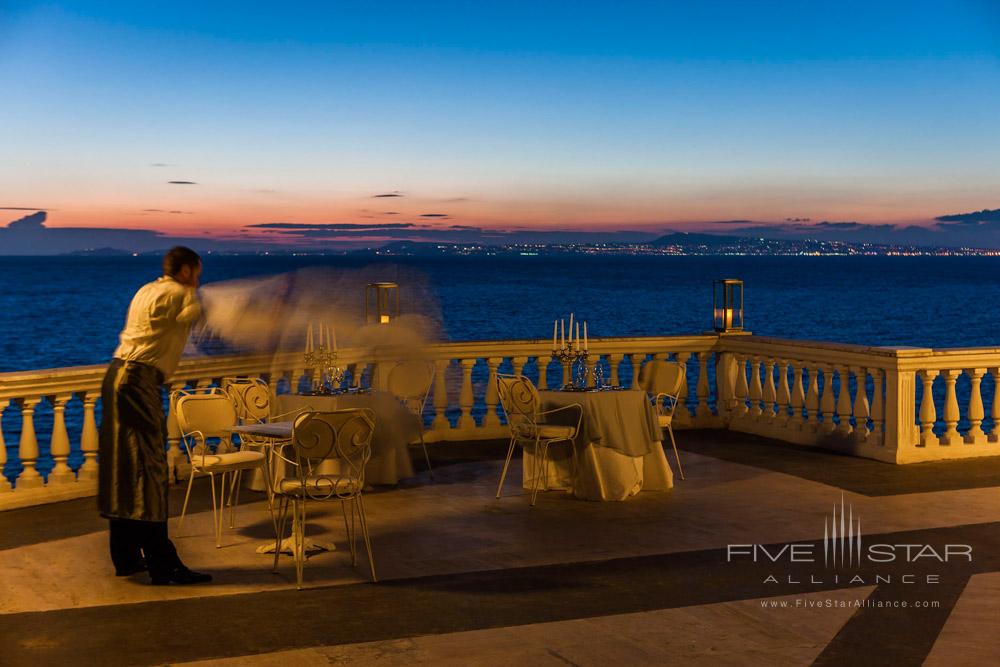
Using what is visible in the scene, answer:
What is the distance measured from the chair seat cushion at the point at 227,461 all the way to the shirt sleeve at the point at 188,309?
1413 mm

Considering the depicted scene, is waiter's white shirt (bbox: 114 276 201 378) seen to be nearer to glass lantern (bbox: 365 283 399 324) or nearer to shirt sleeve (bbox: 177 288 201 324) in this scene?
shirt sleeve (bbox: 177 288 201 324)

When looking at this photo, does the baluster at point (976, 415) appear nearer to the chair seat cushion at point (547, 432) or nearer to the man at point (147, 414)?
the chair seat cushion at point (547, 432)

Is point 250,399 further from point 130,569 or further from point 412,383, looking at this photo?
point 130,569

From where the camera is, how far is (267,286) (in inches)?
319

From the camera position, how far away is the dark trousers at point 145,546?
6.25 m

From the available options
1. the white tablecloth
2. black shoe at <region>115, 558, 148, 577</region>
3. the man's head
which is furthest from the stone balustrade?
the man's head

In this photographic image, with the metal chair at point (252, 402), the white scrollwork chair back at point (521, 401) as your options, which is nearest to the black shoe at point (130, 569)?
the metal chair at point (252, 402)

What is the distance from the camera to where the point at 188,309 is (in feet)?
20.0

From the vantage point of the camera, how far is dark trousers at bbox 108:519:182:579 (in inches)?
246

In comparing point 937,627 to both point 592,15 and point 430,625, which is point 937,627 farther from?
point 592,15

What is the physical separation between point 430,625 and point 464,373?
5.99m

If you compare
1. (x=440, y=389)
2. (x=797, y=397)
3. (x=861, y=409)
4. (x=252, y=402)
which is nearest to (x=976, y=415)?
(x=861, y=409)

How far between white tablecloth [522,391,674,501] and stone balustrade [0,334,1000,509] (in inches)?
28.2

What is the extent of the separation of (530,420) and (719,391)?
397 centimetres
